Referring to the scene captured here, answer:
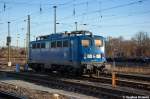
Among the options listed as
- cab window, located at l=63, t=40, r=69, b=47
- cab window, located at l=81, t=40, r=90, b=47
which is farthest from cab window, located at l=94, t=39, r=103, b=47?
cab window, located at l=63, t=40, r=69, b=47

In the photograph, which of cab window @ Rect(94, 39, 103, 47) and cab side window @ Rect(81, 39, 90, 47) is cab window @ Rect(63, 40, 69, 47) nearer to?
cab side window @ Rect(81, 39, 90, 47)

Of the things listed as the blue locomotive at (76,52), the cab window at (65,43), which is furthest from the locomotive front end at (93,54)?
the cab window at (65,43)

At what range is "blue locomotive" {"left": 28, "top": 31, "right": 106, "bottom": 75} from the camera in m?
27.8

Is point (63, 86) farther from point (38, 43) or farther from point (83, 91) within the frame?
point (38, 43)

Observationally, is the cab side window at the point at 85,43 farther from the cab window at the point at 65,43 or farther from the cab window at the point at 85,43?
the cab window at the point at 65,43

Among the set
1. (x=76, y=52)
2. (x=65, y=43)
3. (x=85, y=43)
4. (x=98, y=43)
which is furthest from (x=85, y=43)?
(x=65, y=43)

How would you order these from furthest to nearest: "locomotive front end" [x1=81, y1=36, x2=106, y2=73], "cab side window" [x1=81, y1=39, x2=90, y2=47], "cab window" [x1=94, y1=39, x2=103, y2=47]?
→ 1. "cab window" [x1=94, y1=39, x2=103, y2=47]
2. "cab side window" [x1=81, y1=39, x2=90, y2=47]
3. "locomotive front end" [x1=81, y1=36, x2=106, y2=73]

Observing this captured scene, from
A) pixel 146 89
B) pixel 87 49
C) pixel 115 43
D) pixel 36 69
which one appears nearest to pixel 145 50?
pixel 115 43

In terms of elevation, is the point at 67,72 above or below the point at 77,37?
below

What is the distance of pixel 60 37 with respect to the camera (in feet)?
98.6

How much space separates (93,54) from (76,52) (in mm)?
1519

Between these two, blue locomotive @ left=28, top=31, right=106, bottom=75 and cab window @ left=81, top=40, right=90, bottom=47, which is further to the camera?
cab window @ left=81, top=40, right=90, bottom=47

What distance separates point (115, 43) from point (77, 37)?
342ft

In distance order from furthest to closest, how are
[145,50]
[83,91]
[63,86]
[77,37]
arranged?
[145,50]
[77,37]
[63,86]
[83,91]
